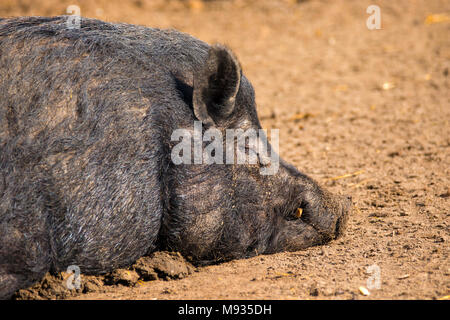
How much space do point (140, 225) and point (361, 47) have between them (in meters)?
7.50

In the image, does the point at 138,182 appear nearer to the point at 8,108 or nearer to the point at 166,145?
the point at 166,145

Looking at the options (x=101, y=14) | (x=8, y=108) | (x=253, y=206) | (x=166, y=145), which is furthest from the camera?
(x=101, y=14)

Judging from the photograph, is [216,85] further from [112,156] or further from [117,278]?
[117,278]

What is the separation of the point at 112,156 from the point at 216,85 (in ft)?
2.67

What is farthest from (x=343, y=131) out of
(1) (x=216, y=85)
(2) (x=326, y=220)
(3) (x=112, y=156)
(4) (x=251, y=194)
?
(3) (x=112, y=156)

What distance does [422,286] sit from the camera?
3484 millimetres

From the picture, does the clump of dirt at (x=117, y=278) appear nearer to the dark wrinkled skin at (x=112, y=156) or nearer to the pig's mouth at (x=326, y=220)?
the dark wrinkled skin at (x=112, y=156)

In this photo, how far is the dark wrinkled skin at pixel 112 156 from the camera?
3406 mm

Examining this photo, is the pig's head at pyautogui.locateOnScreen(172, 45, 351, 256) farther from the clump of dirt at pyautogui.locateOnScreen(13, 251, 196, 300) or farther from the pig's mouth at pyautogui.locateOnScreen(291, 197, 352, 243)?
the clump of dirt at pyautogui.locateOnScreen(13, 251, 196, 300)

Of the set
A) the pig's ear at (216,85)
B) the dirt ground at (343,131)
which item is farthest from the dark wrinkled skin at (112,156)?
the dirt ground at (343,131)

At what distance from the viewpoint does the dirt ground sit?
142 inches

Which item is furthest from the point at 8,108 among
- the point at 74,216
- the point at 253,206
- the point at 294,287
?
the point at 294,287

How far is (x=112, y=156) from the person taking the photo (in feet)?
11.7

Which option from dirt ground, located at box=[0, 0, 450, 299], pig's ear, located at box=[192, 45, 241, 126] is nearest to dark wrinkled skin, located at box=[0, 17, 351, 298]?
pig's ear, located at box=[192, 45, 241, 126]
